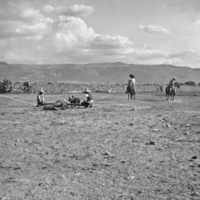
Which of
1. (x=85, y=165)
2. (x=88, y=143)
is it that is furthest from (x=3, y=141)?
(x=85, y=165)

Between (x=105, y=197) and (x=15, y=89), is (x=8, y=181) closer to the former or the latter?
(x=105, y=197)

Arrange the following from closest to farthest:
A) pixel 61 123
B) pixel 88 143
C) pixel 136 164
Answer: pixel 136 164, pixel 88 143, pixel 61 123

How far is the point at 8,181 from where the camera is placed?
5516 millimetres

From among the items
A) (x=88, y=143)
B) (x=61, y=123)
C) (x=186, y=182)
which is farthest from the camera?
(x=61, y=123)

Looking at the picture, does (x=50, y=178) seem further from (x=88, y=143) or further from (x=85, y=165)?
(x=88, y=143)

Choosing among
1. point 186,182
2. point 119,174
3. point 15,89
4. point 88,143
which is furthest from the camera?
point 15,89

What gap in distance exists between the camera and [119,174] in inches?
229

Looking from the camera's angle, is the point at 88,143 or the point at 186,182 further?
the point at 88,143

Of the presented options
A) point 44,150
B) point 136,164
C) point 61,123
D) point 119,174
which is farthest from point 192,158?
point 61,123

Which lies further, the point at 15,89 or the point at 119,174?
the point at 15,89

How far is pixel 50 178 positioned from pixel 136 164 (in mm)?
1653

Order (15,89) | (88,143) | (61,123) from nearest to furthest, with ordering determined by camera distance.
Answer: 1. (88,143)
2. (61,123)
3. (15,89)

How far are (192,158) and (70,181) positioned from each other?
8.43ft

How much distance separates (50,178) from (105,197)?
119cm
